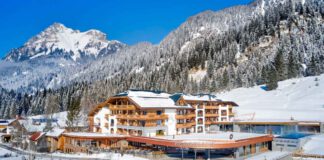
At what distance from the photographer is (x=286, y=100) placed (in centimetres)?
8000

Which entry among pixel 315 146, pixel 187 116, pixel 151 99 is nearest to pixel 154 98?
pixel 151 99

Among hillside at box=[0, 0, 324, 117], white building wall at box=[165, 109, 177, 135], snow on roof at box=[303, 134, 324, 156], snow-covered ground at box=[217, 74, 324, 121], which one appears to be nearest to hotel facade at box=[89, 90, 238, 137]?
white building wall at box=[165, 109, 177, 135]

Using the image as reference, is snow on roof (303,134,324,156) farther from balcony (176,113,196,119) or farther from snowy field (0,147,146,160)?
snowy field (0,147,146,160)

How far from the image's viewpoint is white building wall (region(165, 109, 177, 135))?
5752 cm

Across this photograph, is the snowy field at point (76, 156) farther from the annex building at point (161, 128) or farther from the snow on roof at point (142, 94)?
the snow on roof at point (142, 94)

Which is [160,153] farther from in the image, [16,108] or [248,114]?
[16,108]

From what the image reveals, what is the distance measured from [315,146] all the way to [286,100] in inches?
1288

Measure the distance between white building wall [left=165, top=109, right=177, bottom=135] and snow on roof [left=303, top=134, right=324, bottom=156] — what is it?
864 inches

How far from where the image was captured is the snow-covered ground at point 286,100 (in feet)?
225

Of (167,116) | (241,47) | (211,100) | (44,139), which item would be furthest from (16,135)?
(241,47)

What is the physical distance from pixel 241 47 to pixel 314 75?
178 feet

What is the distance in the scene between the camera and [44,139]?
5741cm

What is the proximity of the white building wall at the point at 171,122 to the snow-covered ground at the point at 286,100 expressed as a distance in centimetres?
2125

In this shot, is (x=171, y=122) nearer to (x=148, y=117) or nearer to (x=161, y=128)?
(x=161, y=128)
